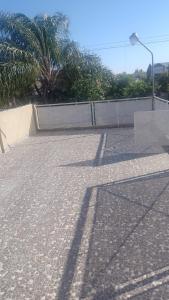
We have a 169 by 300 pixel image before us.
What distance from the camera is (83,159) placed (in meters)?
8.32

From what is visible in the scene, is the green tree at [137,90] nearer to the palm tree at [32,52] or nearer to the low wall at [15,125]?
the palm tree at [32,52]

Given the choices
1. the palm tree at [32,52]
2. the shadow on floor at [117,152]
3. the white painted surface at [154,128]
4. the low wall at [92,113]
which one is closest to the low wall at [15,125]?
the low wall at [92,113]

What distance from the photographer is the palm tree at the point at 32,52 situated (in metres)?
13.7

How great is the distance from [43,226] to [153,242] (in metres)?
1.72

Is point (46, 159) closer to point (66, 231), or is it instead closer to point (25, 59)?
point (66, 231)

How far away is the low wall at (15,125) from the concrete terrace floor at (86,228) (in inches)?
100

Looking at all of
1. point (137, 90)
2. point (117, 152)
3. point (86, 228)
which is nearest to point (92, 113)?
point (117, 152)

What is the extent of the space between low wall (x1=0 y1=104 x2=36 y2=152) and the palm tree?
165 cm

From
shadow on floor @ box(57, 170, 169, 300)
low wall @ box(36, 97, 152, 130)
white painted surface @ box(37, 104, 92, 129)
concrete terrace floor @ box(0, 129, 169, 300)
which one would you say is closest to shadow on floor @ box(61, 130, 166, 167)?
concrete terrace floor @ box(0, 129, 169, 300)

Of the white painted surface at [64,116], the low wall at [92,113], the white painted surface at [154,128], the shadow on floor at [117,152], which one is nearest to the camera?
the white painted surface at [154,128]

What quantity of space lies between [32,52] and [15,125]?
190 inches

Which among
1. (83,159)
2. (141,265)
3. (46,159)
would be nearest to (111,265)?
(141,265)

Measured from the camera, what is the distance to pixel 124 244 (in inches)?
152

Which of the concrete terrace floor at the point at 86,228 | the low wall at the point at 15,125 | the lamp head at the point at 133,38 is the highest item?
the lamp head at the point at 133,38
